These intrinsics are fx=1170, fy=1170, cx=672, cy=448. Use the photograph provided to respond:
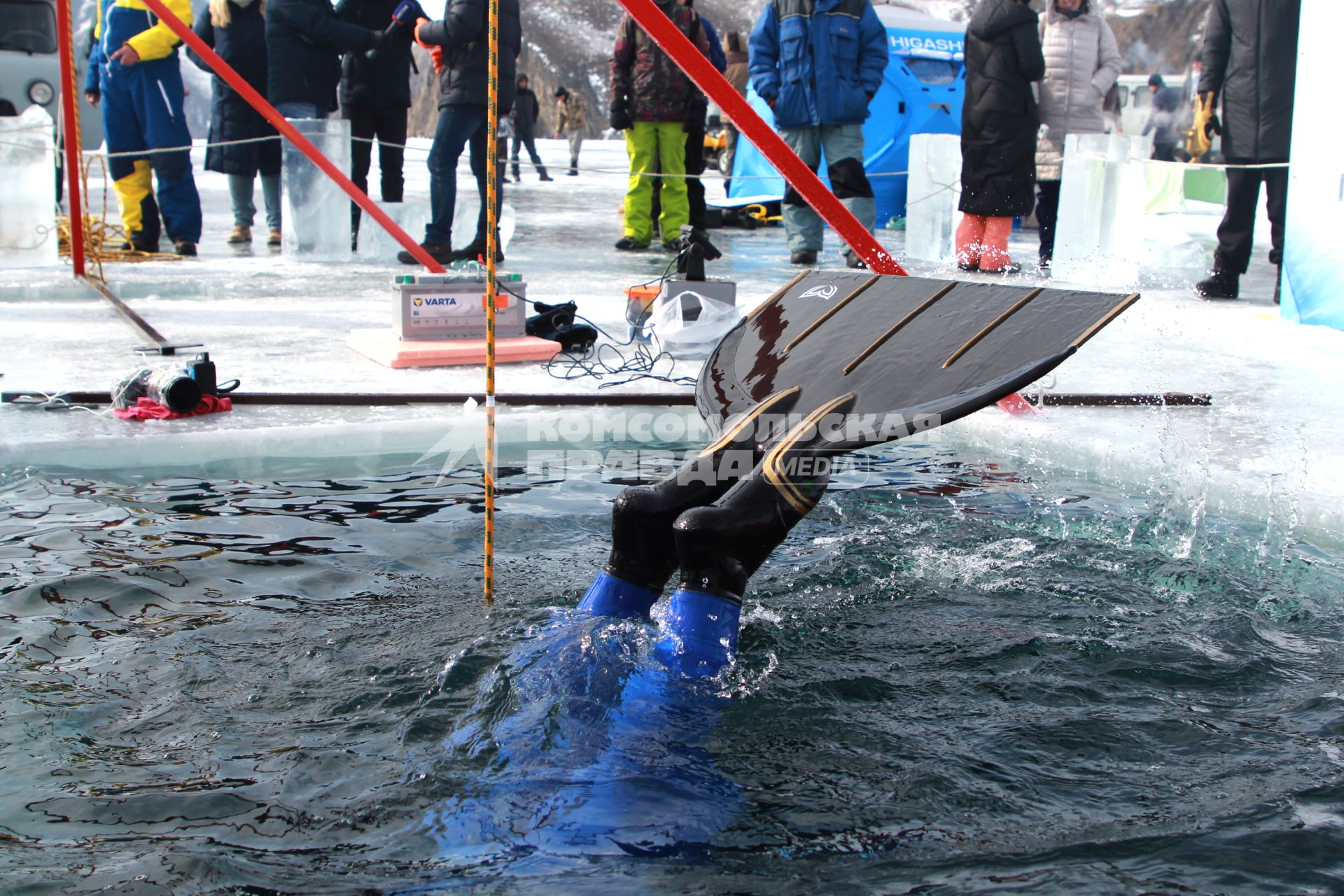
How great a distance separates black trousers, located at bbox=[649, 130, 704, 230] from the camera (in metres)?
9.49

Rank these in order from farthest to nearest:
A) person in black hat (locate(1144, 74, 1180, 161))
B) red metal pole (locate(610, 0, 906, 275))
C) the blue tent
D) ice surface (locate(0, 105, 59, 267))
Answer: person in black hat (locate(1144, 74, 1180, 161))
the blue tent
ice surface (locate(0, 105, 59, 267))
red metal pole (locate(610, 0, 906, 275))

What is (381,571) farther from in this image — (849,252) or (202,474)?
(849,252)

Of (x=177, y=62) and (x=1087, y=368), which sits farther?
(x=177, y=62)

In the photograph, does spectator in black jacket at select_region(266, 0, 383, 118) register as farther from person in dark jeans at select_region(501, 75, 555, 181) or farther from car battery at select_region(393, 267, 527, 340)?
person in dark jeans at select_region(501, 75, 555, 181)

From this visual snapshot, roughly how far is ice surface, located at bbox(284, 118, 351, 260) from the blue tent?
14.2 feet

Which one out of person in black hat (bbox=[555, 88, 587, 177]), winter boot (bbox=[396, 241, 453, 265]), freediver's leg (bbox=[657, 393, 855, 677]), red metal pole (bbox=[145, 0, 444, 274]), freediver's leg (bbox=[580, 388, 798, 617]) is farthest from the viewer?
person in black hat (bbox=[555, 88, 587, 177])

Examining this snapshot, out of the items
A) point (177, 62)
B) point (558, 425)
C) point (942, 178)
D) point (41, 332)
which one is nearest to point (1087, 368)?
point (558, 425)

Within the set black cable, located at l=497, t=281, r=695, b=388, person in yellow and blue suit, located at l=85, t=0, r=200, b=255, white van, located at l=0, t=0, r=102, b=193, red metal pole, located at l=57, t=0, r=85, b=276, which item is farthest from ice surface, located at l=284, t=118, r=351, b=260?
white van, located at l=0, t=0, r=102, b=193

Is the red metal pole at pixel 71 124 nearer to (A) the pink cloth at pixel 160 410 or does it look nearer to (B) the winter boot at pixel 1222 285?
(A) the pink cloth at pixel 160 410

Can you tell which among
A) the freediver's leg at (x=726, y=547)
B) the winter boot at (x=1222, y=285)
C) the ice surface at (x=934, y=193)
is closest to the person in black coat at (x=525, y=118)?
the ice surface at (x=934, y=193)

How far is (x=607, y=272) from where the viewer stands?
8516 millimetres

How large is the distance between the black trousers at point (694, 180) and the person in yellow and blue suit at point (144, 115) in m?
3.66

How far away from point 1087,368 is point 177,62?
23.1ft

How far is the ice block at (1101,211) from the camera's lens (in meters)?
7.81
